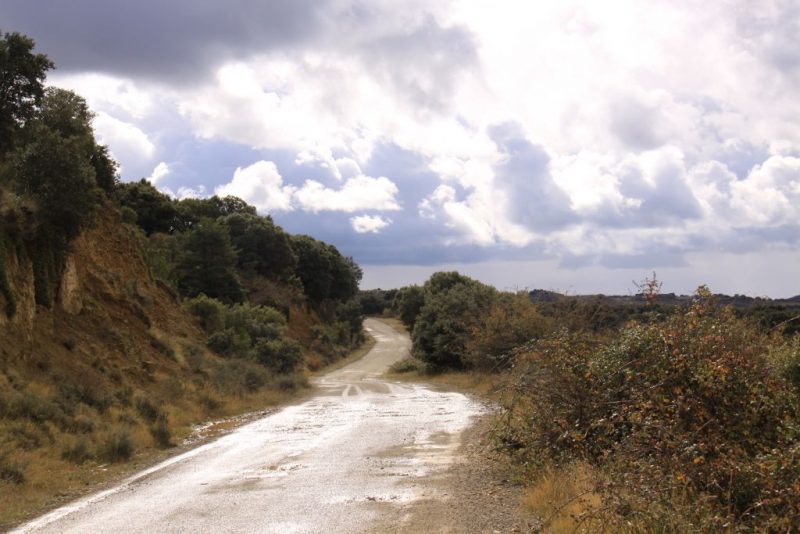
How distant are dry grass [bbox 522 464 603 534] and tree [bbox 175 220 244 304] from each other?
48.6 metres

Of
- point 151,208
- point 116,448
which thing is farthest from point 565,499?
point 151,208

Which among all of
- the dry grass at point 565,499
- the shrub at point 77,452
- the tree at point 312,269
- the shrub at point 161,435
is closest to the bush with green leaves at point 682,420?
the dry grass at point 565,499

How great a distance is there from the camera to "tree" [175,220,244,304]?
55438mm

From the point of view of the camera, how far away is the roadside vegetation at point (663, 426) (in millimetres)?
5902

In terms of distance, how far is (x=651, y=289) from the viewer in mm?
10711

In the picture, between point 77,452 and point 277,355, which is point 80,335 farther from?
point 277,355

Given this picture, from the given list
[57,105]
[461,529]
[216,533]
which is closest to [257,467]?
[216,533]

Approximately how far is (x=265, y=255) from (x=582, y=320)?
5520cm

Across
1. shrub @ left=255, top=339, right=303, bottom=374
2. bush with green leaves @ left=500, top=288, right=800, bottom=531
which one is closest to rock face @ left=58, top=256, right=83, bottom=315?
shrub @ left=255, top=339, right=303, bottom=374

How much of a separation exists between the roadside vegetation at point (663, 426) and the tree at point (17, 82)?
62.2 feet

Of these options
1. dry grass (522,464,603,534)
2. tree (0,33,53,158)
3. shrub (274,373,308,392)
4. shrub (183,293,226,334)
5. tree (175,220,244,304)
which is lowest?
shrub (274,373,308,392)

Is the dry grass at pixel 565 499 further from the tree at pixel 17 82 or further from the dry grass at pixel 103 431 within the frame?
the tree at pixel 17 82

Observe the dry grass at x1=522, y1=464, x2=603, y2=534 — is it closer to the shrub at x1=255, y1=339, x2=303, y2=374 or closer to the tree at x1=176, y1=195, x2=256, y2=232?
the shrub at x1=255, y1=339, x2=303, y2=374

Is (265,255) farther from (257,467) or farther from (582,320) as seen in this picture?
(257,467)
